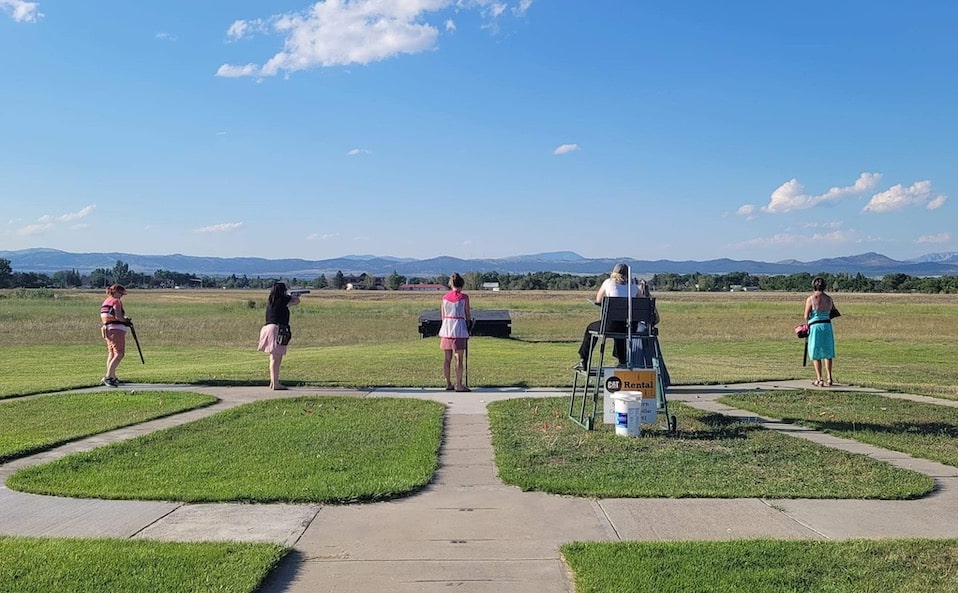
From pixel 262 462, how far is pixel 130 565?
262cm

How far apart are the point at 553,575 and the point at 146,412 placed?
23.2ft

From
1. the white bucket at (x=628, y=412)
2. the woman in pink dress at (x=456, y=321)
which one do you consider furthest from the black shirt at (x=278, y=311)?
the white bucket at (x=628, y=412)

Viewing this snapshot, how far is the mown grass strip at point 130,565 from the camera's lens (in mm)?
4004

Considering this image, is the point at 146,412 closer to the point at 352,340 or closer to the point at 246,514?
the point at 246,514

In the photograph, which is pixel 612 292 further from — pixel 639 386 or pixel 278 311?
pixel 278 311

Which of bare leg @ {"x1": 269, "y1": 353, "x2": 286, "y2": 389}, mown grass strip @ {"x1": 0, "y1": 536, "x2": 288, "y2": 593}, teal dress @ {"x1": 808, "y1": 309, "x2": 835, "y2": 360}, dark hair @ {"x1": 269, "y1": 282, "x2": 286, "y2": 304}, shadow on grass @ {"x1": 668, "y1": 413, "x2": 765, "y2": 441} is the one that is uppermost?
dark hair @ {"x1": 269, "y1": 282, "x2": 286, "y2": 304}

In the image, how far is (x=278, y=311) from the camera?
12.3m

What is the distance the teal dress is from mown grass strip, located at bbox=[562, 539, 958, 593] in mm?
8388

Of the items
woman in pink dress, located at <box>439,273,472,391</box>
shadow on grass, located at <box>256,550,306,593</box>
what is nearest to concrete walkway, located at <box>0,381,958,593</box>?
shadow on grass, located at <box>256,550,306,593</box>

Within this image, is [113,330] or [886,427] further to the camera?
[113,330]

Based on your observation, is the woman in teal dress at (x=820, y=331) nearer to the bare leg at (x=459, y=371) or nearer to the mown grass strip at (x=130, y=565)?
the bare leg at (x=459, y=371)

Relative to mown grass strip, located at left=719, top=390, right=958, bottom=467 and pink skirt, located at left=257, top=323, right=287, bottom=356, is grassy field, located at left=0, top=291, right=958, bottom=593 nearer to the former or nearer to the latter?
mown grass strip, located at left=719, top=390, right=958, bottom=467

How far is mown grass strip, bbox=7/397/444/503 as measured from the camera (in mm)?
5902

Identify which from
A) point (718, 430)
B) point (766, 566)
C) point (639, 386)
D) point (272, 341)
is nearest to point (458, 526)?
point (766, 566)
